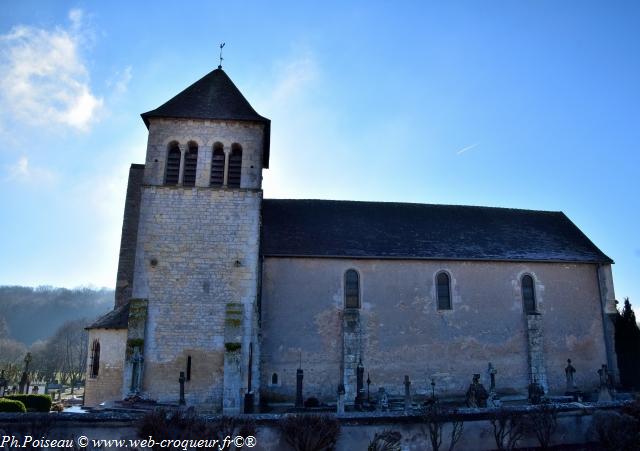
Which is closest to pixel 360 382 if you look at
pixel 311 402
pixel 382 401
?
pixel 382 401

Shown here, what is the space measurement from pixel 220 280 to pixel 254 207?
3069mm

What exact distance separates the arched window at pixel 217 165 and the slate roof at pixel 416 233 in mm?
3740

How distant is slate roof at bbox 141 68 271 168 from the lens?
18.5 metres

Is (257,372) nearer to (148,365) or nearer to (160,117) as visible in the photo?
(148,365)

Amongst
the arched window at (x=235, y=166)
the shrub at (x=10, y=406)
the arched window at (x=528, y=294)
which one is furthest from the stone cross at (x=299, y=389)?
the arched window at (x=528, y=294)

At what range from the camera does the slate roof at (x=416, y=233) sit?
21.0 meters

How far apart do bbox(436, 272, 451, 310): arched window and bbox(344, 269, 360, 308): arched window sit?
3892 millimetres

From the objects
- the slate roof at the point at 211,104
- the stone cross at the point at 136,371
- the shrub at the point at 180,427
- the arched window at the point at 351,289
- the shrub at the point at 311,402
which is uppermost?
the slate roof at the point at 211,104

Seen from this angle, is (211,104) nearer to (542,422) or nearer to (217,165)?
(217,165)

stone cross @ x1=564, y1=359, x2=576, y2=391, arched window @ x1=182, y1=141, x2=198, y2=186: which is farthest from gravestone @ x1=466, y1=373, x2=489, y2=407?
arched window @ x1=182, y1=141, x2=198, y2=186

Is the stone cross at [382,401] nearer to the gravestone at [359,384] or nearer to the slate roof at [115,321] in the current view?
the gravestone at [359,384]

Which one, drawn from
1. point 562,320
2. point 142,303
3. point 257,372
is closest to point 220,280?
point 142,303

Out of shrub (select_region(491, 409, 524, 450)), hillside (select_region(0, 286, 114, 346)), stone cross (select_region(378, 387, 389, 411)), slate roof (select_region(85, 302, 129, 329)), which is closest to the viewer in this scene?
shrub (select_region(491, 409, 524, 450))

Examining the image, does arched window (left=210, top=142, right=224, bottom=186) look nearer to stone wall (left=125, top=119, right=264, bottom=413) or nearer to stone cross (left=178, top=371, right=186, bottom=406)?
stone wall (left=125, top=119, right=264, bottom=413)
